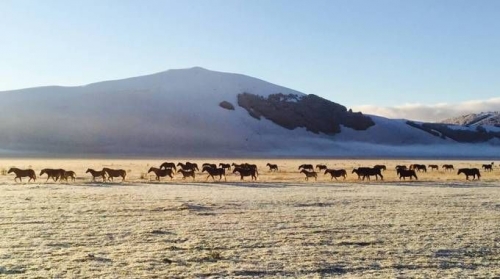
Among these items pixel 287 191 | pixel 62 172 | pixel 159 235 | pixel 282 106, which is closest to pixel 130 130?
pixel 282 106

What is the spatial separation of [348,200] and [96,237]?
474 inches

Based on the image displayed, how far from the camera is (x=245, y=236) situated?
14.9 meters

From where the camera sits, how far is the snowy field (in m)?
11.6

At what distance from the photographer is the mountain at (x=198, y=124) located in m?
118

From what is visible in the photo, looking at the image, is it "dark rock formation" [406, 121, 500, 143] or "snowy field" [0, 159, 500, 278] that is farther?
"dark rock formation" [406, 121, 500, 143]

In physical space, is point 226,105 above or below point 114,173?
above

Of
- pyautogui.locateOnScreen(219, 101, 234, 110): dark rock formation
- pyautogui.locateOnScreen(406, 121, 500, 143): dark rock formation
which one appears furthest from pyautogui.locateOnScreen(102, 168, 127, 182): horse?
pyautogui.locateOnScreen(406, 121, 500, 143): dark rock formation

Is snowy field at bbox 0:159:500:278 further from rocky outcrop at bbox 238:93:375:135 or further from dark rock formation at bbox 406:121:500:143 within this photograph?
dark rock formation at bbox 406:121:500:143

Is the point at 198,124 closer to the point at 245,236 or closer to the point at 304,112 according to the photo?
the point at 304,112

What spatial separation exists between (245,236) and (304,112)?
452 feet

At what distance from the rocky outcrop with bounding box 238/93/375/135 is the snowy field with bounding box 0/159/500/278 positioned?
399ft

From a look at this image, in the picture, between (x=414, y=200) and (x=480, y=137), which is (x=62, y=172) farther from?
(x=480, y=137)

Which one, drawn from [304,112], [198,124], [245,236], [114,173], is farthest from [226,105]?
[245,236]

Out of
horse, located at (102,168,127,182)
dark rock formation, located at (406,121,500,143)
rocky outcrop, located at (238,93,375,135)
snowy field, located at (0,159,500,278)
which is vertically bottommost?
snowy field, located at (0,159,500,278)
